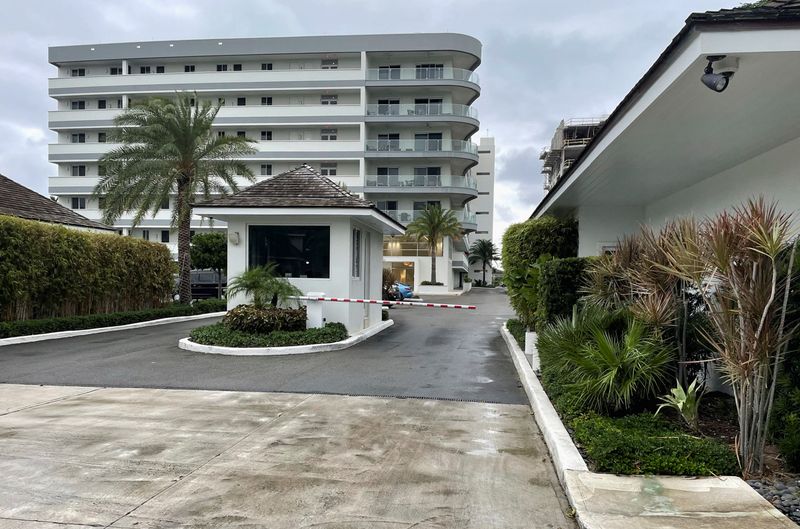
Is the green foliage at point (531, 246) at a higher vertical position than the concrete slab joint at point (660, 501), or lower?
higher

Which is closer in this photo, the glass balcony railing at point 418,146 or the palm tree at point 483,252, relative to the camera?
the glass balcony railing at point 418,146

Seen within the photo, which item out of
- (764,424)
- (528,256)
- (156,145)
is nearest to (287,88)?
(156,145)

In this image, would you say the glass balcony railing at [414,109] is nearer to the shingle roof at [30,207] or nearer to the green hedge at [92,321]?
the shingle roof at [30,207]

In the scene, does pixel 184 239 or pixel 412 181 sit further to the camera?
pixel 412 181

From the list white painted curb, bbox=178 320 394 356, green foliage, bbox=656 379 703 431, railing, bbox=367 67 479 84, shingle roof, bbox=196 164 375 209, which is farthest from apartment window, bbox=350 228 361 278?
railing, bbox=367 67 479 84

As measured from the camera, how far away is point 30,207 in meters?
18.5

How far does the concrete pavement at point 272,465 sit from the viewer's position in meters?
3.82

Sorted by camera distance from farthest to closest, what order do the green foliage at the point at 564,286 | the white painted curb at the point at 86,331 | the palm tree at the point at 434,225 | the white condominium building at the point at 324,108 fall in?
the white condominium building at the point at 324,108, the palm tree at the point at 434,225, the white painted curb at the point at 86,331, the green foliage at the point at 564,286

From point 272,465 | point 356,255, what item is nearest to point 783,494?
point 272,465

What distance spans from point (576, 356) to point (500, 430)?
4.02ft

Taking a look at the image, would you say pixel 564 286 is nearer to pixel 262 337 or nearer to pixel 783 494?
pixel 783 494

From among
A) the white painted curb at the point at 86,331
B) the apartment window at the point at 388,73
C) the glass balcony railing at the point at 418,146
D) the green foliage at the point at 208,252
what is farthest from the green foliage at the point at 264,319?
the apartment window at the point at 388,73

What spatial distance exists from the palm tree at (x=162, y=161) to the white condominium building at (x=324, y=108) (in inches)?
885

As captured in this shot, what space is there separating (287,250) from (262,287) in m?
1.48
